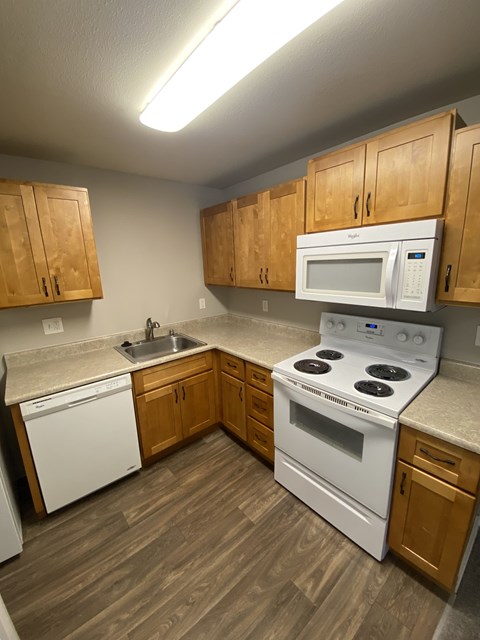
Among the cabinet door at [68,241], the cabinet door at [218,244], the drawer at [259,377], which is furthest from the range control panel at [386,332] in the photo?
the cabinet door at [68,241]

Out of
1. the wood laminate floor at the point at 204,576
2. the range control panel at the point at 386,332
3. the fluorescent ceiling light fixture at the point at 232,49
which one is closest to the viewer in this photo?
the fluorescent ceiling light fixture at the point at 232,49

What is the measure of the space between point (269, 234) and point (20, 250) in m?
1.69

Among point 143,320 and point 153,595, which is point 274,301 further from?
point 153,595

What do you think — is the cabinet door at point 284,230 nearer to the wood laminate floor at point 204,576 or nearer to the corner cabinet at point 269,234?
the corner cabinet at point 269,234

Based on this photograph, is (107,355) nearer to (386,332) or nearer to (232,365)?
(232,365)

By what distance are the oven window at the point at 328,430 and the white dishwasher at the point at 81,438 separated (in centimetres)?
119

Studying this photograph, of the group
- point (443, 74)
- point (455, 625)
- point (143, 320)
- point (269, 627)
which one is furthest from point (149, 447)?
point (443, 74)

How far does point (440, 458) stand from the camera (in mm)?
1178

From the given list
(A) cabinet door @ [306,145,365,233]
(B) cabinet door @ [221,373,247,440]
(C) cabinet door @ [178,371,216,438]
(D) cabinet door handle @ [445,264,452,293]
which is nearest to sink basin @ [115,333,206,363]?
(C) cabinet door @ [178,371,216,438]

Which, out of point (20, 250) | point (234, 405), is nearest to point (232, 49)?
point (20, 250)

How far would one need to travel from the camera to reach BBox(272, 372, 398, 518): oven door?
1.32m

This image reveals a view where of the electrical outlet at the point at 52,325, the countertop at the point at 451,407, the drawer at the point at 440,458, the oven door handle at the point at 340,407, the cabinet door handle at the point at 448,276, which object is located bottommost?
the drawer at the point at 440,458

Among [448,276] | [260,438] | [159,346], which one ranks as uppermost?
[448,276]

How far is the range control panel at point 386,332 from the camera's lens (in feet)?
5.30
